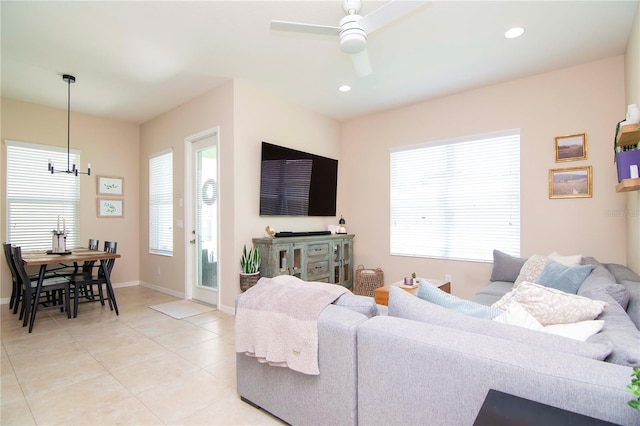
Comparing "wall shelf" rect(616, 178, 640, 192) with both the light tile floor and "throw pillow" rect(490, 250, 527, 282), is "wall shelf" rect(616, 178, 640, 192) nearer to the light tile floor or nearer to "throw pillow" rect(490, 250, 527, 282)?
"throw pillow" rect(490, 250, 527, 282)

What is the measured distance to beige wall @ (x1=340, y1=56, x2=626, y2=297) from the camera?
333 centimetres

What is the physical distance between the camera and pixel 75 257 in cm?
365

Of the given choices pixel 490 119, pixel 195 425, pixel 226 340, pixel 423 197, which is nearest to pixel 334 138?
pixel 423 197

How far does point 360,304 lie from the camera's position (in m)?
1.67

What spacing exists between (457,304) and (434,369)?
42cm

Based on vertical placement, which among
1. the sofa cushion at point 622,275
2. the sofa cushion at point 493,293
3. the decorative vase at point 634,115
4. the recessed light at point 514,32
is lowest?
the sofa cushion at point 493,293

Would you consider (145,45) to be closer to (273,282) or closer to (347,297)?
(273,282)

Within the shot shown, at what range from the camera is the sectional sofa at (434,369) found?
3.19ft

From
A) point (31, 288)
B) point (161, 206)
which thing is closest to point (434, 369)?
point (31, 288)

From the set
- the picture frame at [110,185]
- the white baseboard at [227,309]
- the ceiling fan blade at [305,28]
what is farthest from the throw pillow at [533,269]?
the picture frame at [110,185]

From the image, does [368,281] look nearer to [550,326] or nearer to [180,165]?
[180,165]

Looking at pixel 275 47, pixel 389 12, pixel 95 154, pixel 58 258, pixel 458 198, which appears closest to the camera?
pixel 389 12

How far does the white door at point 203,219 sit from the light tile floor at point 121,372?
2.47 feet

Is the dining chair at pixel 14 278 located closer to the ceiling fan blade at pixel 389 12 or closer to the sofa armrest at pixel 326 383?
the sofa armrest at pixel 326 383
